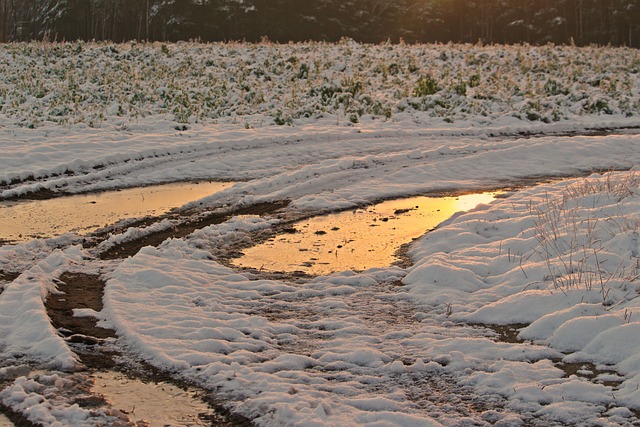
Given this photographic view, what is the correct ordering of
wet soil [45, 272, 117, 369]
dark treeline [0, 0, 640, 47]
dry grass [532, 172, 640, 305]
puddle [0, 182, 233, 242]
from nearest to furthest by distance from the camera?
1. wet soil [45, 272, 117, 369]
2. dry grass [532, 172, 640, 305]
3. puddle [0, 182, 233, 242]
4. dark treeline [0, 0, 640, 47]

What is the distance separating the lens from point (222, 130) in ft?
51.7

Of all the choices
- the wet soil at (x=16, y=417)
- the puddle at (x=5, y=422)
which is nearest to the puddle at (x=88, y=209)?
the wet soil at (x=16, y=417)

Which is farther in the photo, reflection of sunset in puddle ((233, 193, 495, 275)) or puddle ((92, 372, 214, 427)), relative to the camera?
reflection of sunset in puddle ((233, 193, 495, 275))

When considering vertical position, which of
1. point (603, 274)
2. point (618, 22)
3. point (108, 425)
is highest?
point (618, 22)

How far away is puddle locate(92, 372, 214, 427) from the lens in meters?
4.31

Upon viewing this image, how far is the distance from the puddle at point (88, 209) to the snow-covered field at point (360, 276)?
1.57 ft

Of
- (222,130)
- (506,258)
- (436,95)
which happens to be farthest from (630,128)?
(506,258)

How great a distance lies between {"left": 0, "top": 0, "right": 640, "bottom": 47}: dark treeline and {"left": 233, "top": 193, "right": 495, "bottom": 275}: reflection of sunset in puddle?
43.1m

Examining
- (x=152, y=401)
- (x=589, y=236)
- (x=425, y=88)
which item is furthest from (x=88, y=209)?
(x=425, y=88)

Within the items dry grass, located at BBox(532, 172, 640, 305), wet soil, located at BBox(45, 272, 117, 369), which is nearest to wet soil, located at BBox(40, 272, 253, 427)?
wet soil, located at BBox(45, 272, 117, 369)

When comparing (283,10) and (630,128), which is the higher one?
(283,10)

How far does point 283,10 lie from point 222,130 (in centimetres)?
4065

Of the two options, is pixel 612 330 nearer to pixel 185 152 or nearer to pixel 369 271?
pixel 369 271

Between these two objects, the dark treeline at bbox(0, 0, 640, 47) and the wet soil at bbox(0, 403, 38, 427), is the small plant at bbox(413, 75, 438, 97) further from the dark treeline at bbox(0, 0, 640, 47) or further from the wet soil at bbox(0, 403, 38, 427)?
the dark treeline at bbox(0, 0, 640, 47)
